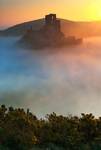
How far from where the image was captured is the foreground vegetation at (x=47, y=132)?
548 cm

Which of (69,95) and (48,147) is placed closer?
(48,147)

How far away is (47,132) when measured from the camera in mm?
5789

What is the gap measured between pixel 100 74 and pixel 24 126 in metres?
43.2

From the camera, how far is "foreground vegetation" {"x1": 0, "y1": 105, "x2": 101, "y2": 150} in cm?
548

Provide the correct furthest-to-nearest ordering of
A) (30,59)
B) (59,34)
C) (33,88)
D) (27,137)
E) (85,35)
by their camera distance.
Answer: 1. (30,59)
2. (33,88)
3. (85,35)
4. (59,34)
5. (27,137)

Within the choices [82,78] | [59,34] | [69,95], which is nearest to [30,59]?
[82,78]

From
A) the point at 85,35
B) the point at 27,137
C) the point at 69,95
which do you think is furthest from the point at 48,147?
the point at 69,95

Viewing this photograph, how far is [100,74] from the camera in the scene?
159ft

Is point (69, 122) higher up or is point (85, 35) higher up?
point (85, 35)

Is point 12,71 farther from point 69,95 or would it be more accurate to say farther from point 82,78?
point 69,95

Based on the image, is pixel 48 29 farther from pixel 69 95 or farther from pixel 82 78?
pixel 82 78

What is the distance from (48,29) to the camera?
85.8 feet

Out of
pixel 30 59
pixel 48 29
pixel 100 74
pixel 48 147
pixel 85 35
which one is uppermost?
pixel 30 59

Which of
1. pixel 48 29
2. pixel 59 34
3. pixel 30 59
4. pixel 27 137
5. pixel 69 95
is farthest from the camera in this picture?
pixel 30 59
